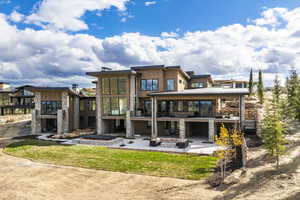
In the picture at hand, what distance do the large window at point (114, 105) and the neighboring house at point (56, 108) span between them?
6631 mm

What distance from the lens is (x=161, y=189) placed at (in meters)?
11.0

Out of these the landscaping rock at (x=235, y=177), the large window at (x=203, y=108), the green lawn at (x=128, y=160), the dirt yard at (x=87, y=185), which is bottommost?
the dirt yard at (x=87, y=185)

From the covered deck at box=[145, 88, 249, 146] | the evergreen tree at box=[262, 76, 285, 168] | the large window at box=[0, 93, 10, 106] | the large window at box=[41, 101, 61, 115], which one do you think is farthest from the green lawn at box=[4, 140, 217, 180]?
the large window at box=[0, 93, 10, 106]

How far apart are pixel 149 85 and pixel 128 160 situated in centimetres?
1513

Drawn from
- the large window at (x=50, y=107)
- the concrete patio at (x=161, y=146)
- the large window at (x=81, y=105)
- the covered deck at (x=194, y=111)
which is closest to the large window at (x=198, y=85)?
the covered deck at (x=194, y=111)

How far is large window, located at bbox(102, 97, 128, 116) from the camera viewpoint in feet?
94.9

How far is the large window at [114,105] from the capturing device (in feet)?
94.9

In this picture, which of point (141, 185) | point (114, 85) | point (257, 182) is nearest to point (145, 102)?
point (114, 85)

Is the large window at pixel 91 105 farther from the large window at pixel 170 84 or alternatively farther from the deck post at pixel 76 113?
the large window at pixel 170 84

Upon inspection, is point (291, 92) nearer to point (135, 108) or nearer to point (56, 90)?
point (135, 108)

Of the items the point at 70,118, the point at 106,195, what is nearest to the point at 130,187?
the point at 106,195

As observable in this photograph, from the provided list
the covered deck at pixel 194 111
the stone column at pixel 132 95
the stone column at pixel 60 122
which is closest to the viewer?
the covered deck at pixel 194 111

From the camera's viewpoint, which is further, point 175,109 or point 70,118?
point 70,118

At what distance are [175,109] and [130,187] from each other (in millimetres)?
19091
